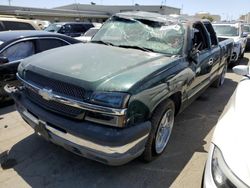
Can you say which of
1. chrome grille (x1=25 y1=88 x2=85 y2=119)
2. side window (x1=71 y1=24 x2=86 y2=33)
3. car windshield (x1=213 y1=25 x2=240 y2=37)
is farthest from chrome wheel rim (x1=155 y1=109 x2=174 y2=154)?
side window (x1=71 y1=24 x2=86 y2=33)

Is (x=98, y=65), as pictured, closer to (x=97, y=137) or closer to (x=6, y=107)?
(x=97, y=137)

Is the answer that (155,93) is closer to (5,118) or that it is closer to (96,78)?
(96,78)

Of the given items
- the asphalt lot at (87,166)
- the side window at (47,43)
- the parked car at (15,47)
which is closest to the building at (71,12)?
the side window at (47,43)

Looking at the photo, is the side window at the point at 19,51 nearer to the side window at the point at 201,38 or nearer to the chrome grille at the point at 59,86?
the chrome grille at the point at 59,86

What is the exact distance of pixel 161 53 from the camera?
145 inches

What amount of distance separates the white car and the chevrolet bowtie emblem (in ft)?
5.73

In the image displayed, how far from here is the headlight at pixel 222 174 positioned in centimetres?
178

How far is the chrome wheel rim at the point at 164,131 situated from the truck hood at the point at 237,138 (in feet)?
3.37

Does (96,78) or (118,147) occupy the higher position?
(96,78)

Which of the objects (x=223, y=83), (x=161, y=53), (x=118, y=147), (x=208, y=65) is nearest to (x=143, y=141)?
(x=118, y=147)

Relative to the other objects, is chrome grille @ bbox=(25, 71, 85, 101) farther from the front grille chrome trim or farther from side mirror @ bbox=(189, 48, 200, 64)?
side mirror @ bbox=(189, 48, 200, 64)

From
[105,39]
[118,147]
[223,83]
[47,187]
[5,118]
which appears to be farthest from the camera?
[223,83]

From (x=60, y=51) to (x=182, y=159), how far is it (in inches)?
89.4

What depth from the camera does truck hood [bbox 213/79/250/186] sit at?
1812 mm
